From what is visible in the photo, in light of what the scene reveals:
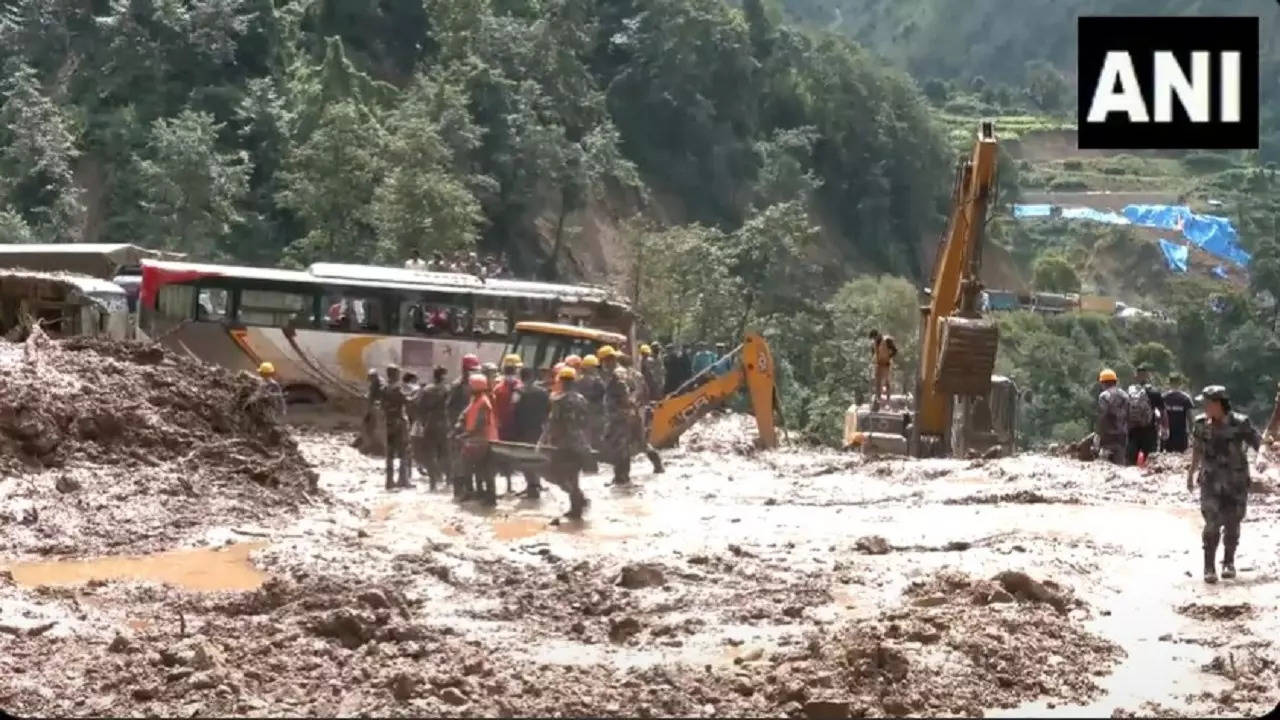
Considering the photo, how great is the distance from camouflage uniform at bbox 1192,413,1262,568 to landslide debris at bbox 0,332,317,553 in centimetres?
757

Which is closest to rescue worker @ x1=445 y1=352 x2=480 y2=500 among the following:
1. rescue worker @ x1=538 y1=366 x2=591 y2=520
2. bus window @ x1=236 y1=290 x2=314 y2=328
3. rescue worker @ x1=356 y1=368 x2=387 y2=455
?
rescue worker @ x1=538 y1=366 x2=591 y2=520

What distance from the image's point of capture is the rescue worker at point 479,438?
1605 cm

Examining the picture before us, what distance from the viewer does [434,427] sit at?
689 inches

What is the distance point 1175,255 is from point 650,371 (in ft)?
142

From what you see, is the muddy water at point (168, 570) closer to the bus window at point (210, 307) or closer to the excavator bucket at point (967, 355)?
the excavator bucket at point (967, 355)

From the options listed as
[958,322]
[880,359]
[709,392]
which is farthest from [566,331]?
[958,322]

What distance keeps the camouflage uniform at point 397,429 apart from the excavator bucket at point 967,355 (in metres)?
6.79

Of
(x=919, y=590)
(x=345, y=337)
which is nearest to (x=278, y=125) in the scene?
(x=345, y=337)

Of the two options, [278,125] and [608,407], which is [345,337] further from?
[278,125]

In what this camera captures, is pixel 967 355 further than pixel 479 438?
Yes

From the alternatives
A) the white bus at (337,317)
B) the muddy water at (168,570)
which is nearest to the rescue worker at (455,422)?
the muddy water at (168,570)

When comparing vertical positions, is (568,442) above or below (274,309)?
below

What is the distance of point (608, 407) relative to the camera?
59.3ft

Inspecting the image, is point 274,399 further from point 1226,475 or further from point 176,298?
point 176,298
